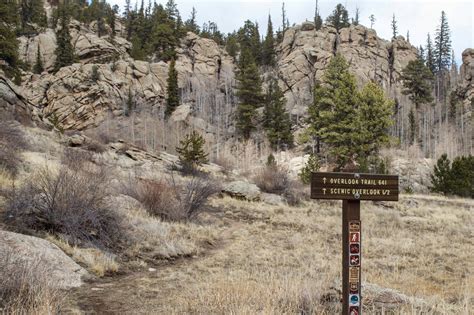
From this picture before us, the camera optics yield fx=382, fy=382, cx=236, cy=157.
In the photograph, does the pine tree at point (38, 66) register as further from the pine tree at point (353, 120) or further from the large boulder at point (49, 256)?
the large boulder at point (49, 256)

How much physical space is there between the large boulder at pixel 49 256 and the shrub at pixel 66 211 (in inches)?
51.9

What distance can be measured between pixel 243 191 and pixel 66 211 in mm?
16462

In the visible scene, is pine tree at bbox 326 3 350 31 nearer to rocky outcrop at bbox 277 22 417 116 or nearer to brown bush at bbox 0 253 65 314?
rocky outcrop at bbox 277 22 417 116

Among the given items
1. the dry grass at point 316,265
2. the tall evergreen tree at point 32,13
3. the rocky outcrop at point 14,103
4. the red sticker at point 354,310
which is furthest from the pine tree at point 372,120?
the tall evergreen tree at point 32,13

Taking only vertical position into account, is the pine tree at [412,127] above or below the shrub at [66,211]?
above

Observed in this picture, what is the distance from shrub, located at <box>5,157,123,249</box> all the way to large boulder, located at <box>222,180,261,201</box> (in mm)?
15118

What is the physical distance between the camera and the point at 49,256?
24.4 ft

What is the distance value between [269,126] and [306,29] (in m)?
34.5

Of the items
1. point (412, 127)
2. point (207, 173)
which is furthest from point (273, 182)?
point (412, 127)

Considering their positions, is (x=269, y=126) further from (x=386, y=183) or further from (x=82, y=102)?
(x=386, y=183)

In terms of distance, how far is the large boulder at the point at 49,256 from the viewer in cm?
683

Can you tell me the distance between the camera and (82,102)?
194 ft

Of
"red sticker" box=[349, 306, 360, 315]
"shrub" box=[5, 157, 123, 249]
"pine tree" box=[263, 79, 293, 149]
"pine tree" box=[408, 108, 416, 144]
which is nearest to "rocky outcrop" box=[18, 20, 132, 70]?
"pine tree" box=[263, 79, 293, 149]

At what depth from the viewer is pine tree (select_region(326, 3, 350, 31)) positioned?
9344cm
